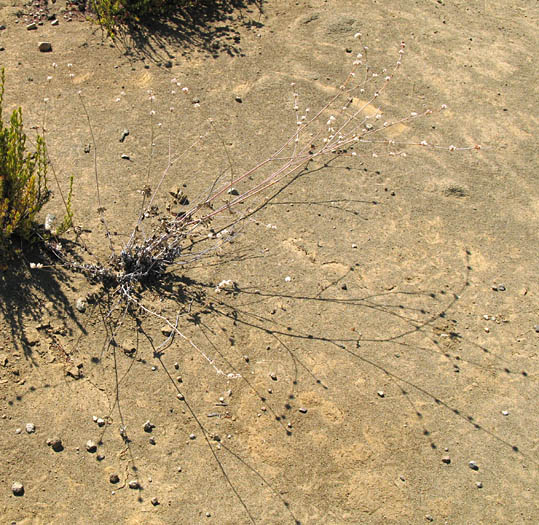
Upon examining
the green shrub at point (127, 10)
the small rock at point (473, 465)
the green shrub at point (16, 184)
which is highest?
the green shrub at point (127, 10)

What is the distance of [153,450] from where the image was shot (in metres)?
3.01

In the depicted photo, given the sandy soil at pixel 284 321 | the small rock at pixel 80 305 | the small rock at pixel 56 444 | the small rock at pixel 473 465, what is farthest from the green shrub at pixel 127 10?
the small rock at pixel 473 465

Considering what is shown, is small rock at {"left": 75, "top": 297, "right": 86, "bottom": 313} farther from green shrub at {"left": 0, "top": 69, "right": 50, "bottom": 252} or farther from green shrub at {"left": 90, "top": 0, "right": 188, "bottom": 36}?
green shrub at {"left": 90, "top": 0, "right": 188, "bottom": 36}

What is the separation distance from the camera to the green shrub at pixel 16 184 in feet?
10.8

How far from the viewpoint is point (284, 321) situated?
3609 mm

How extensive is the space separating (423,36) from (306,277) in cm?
358

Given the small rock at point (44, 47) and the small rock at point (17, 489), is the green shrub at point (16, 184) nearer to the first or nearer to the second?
the small rock at point (17, 489)

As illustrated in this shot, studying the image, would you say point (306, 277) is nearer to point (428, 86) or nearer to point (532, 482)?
point (532, 482)

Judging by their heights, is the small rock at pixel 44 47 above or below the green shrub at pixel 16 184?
above

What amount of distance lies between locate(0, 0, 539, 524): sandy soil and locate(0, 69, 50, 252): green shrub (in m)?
0.32

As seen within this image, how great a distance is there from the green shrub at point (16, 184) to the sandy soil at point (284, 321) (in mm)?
323

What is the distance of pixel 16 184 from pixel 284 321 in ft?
5.92

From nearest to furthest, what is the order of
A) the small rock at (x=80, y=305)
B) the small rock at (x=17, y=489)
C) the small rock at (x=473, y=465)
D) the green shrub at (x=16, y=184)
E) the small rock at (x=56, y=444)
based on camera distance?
1. the small rock at (x=17, y=489)
2. the small rock at (x=56, y=444)
3. the small rock at (x=473, y=465)
4. the green shrub at (x=16, y=184)
5. the small rock at (x=80, y=305)

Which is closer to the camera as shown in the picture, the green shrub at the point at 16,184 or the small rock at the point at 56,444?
the small rock at the point at 56,444
